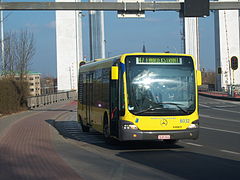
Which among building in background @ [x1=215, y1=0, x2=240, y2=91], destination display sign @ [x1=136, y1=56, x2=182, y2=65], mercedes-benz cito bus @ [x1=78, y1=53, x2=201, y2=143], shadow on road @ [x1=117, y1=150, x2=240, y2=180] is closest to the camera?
shadow on road @ [x1=117, y1=150, x2=240, y2=180]

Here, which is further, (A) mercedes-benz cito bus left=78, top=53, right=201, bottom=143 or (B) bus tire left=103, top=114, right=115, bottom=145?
(B) bus tire left=103, top=114, right=115, bottom=145

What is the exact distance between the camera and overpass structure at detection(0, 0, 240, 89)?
919 inches

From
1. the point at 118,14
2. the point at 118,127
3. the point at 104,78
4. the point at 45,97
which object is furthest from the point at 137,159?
the point at 45,97

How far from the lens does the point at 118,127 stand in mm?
13500

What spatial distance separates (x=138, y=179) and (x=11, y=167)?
3.08 meters

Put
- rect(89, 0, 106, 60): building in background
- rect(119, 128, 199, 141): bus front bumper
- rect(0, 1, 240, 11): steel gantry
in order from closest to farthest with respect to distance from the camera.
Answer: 1. rect(119, 128, 199, 141): bus front bumper
2. rect(0, 1, 240, 11): steel gantry
3. rect(89, 0, 106, 60): building in background

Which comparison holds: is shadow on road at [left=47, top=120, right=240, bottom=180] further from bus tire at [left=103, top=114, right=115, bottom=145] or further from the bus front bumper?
the bus front bumper

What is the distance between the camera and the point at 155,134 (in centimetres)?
1320

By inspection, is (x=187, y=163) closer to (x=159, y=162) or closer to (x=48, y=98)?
(x=159, y=162)

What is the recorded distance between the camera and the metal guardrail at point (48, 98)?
39.3 metres

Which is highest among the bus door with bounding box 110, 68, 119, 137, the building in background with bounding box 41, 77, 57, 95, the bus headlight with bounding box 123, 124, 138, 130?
the building in background with bounding box 41, 77, 57, 95

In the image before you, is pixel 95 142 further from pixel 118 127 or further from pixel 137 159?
pixel 137 159

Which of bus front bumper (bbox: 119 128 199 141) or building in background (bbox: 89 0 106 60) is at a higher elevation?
building in background (bbox: 89 0 106 60)

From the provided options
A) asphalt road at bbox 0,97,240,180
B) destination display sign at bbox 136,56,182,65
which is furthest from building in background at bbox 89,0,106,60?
destination display sign at bbox 136,56,182,65
